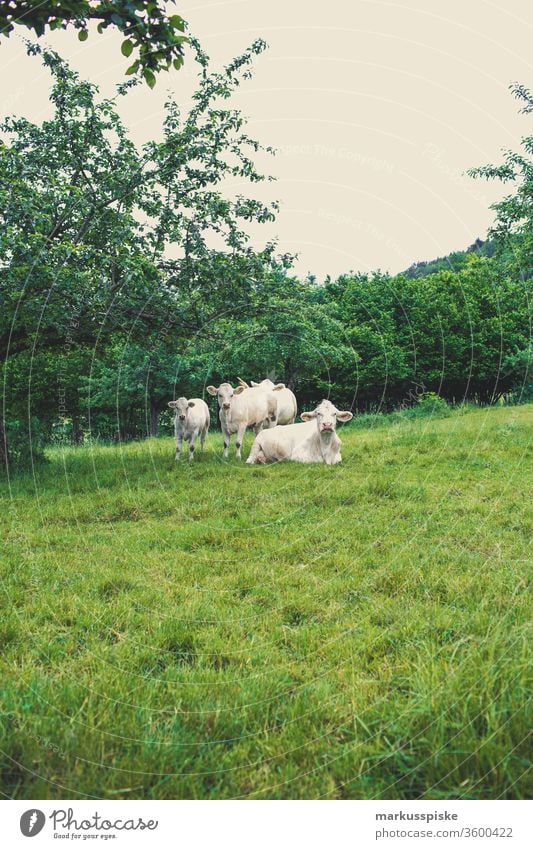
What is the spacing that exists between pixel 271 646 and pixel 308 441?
9.21m

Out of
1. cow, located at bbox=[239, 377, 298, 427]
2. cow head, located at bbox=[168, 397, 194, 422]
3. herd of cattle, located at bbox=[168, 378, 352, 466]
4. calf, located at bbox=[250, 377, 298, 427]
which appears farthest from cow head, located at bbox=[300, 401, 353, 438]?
cow head, located at bbox=[168, 397, 194, 422]

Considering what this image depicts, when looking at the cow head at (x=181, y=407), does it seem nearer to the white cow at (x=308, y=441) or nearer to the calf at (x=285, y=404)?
the white cow at (x=308, y=441)

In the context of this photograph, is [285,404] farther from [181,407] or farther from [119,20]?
[119,20]

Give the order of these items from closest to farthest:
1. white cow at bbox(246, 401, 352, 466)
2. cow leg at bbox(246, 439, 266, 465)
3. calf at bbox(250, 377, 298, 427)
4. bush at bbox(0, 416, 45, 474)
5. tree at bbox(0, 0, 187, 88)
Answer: tree at bbox(0, 0, 187, 88) < white cow at bbox(246, 401, 352, 466) < cow leg at bbox(246, 439, 266, 465) < bush at bbox(0, 416, 45, 474) < calf at bbox(250, 377, 298, 427)

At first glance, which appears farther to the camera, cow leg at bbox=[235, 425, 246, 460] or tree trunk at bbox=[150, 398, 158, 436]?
tree trunk at bbox=[150, 398, 158, 436]

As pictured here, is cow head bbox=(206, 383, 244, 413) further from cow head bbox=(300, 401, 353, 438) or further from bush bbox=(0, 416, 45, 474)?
bush bbox=(0, 416, 45, 474)

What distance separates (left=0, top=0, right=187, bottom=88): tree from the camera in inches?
168

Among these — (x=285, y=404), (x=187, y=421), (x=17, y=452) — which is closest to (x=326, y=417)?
(x=187, y=421)

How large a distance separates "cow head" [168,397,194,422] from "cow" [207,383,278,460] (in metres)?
0.74

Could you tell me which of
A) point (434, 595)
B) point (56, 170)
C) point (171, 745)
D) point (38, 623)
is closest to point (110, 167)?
point (56, 170)

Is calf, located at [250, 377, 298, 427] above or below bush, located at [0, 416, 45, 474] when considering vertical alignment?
above

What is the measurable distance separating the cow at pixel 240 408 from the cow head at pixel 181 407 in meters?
0.74

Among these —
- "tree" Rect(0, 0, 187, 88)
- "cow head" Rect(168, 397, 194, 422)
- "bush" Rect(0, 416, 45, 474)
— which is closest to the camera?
"tree" Rect(0, 0, 187, 88)

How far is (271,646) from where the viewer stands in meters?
4.15
